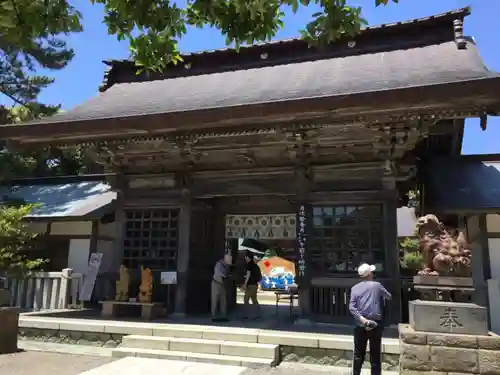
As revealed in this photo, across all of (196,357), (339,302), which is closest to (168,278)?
(196,357)

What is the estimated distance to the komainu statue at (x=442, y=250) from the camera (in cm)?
602

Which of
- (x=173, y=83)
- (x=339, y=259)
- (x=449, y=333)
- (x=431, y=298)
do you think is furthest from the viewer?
(x=173, y=83)

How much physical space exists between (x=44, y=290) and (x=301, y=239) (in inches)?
263

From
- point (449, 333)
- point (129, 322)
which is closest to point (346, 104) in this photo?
Result: point (449, 333)

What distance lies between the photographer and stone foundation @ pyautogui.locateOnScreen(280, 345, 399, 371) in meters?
6.47

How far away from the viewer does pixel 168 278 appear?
9.84 metres

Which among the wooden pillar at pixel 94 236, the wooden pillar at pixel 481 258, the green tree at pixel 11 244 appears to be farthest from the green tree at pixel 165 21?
the wooden pillar at pixel 94 236

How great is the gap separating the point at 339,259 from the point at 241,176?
2.86 metres

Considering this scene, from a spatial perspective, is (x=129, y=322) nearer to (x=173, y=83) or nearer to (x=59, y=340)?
(x=59, y=340)

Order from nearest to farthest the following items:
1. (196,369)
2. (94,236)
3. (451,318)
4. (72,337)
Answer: (451,318) → (196,369) → (72,337) → (94,236)

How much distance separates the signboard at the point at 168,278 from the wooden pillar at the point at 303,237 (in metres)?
2.88

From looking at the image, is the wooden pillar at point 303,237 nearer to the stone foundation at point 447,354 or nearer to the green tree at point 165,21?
the stone foundation at point 447,354

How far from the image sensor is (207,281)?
35.0 feet

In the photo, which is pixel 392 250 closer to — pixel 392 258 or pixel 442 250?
pixel 392 258
